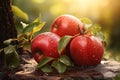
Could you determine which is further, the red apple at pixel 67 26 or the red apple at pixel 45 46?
the red apple at pixel 67 26

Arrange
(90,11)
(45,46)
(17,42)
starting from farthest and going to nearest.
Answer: (90,11), (17,42), (45,46)

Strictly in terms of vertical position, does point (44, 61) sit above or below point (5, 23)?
below

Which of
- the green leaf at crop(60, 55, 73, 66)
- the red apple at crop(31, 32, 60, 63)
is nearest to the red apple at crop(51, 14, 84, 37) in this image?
the red apple at crop(31, 32, 60, 63)

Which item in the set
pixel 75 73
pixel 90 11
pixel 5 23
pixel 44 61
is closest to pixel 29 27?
pixel 5 23

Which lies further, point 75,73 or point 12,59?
point 12,59

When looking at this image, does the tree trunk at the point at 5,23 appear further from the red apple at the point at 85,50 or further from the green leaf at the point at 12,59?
the red apple at the point at 85,50

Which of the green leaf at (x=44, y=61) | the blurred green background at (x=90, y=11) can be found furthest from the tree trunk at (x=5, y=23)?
the blurred green background at (x=90, y=11)

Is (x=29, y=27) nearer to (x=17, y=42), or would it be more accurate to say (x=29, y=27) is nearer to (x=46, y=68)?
(x=17, y=42)
